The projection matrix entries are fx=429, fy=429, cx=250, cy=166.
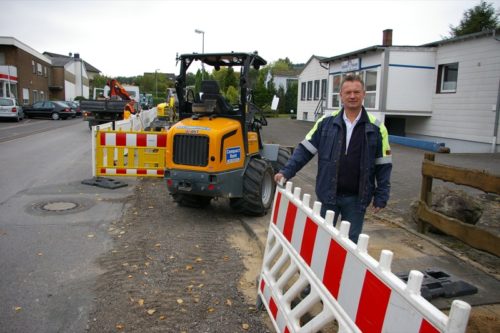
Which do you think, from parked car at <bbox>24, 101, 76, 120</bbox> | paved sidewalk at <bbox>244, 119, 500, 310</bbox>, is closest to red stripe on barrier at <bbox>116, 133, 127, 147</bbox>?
paved sidewalk at <bbox>244, 119, 500, 310</bbox>

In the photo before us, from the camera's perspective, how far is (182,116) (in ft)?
25.7

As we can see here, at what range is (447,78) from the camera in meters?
18.9

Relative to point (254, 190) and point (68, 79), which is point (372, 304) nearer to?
point (254, 190)

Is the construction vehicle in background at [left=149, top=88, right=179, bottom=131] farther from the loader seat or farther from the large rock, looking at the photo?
the large rock

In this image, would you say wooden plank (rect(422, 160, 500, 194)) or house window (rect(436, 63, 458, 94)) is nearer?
wooden plank (rect(422, 160, 500, 194))

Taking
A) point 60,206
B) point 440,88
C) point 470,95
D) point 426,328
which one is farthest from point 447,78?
point 426,328

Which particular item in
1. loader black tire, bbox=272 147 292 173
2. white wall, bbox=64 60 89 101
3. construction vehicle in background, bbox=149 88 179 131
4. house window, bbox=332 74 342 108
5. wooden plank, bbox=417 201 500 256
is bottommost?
wooden plank, bbox=417 201 500 256

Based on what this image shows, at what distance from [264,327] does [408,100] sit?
18.1 metres

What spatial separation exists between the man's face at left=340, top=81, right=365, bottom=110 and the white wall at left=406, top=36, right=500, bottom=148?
47.8 ft

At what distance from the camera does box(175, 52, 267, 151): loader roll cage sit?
7164mm

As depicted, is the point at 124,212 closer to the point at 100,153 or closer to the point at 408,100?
the point at 100,153

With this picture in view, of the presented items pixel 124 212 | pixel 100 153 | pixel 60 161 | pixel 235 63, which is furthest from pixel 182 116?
pixel 60 161

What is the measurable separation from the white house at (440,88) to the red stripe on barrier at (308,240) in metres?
14.9

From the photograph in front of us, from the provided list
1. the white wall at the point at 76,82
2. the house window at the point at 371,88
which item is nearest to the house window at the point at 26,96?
the white wall at the point at 76,82
